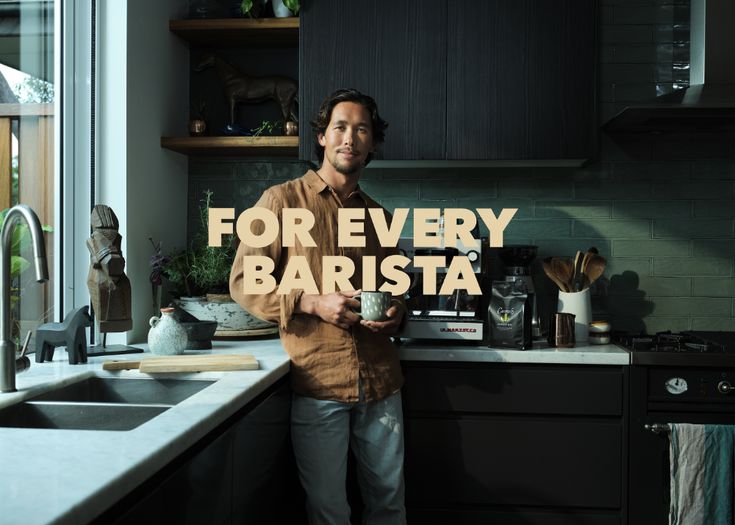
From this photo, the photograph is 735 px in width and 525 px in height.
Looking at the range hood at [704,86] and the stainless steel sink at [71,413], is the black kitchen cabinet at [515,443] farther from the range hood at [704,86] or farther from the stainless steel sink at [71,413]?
the stainless steel sink at [71,413]

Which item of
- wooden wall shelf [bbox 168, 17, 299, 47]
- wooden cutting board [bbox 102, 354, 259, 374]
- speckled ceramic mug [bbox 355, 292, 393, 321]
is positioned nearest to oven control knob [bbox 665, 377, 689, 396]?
speckled ceramic mug [bbox 355, 292, 393, 321]

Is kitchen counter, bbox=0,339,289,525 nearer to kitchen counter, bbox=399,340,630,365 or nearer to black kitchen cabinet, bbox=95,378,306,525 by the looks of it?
black kitchen cabinet, bbox=95,378,306,525

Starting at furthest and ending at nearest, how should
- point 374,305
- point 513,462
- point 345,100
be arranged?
1. point 513,462
2. point 345,100
3. point 374,305

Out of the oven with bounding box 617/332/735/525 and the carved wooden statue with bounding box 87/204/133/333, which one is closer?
the carved wooden statue with bounding box 87/204/133/333

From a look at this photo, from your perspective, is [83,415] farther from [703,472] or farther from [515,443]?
[703,472]

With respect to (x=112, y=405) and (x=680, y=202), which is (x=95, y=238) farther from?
(x=680, y=202)

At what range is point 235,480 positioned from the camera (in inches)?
66.7

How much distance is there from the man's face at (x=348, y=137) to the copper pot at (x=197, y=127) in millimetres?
855

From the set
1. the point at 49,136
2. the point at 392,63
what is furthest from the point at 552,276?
the point at 49,136

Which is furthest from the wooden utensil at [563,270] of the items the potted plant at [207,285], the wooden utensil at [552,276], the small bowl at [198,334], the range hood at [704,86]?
the small bowl at [198,334]

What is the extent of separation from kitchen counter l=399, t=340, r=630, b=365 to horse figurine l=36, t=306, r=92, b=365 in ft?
3.38

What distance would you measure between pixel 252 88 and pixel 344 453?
5.26 ft

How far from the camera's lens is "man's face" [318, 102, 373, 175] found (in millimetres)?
2258

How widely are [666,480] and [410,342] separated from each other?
96 centimetres
